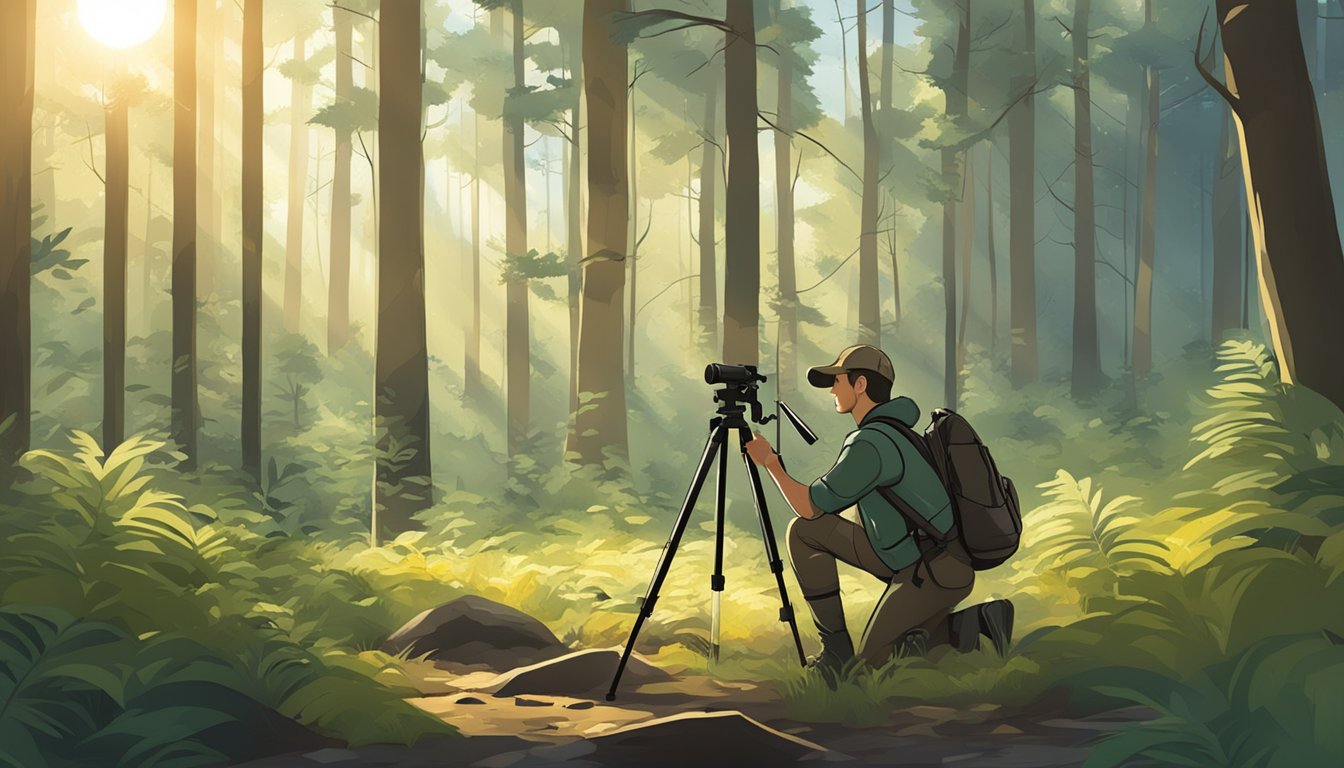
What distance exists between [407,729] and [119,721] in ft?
4.03

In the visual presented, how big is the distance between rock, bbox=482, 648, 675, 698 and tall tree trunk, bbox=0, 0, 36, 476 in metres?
5.48

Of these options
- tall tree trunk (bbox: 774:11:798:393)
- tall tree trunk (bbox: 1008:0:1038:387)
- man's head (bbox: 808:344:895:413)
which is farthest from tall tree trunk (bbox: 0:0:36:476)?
tall tree trunk (bbox: 1008:0:1038:387)

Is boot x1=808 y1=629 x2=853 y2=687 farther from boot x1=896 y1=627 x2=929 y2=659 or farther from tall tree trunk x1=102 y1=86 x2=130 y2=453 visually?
tall tree trunk x1=102 y1=86 x2=130 y2=453

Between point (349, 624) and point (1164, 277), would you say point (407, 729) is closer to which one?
point (349, 624)

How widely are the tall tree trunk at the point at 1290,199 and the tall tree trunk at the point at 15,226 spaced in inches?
387

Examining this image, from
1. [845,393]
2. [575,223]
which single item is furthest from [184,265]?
[575,223]

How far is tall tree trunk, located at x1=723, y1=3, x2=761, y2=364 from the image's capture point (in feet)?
43.1

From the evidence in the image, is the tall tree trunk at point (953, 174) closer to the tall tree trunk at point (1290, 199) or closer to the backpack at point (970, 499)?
the tall tree trunk at point (1290, 199)

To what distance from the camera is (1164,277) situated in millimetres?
45750

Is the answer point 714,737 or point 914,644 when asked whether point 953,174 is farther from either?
point 714,737

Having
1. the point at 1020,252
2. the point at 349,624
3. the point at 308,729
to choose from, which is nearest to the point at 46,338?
the point at 1020,252

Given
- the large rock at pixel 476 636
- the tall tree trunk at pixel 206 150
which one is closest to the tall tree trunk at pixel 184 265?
the tall tree trunk at pixel 206 150

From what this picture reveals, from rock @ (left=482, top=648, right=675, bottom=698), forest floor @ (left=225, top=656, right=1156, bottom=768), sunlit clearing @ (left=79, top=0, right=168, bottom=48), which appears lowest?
forest floor @ (left=225, top=656, right=1156, bottom=768)

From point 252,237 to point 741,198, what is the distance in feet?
27.3
